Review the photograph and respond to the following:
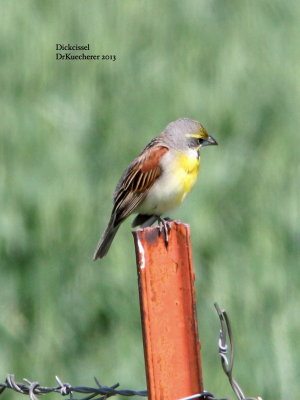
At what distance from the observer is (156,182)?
569cm

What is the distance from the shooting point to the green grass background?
6.87 m

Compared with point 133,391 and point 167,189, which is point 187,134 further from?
point 133,391

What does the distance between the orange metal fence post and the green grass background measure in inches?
119

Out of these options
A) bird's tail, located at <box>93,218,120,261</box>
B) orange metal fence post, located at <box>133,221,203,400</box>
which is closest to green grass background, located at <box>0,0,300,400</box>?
bird's tail, located at <box>93,218,120,261</box>

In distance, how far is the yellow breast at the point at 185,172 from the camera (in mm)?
5684

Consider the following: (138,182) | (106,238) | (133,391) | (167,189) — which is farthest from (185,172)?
(133,391)

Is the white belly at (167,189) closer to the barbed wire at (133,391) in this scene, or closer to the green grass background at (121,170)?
the green grass background at (121,170)

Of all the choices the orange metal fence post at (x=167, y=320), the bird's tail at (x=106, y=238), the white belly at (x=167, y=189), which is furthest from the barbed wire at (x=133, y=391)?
the white belly at (x=167, y=189)

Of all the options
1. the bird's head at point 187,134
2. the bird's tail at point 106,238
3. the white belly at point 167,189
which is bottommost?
the bird's tail at point 106,238

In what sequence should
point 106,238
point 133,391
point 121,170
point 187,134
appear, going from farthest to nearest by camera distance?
1. point 121,170
2. point 187,134
3. point 106,238
4. point 133,391

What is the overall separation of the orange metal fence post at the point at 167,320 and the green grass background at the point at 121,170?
3.02 m

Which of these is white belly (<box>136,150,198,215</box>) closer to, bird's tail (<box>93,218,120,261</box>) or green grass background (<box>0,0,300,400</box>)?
bird's tail (<box>93,218,120,261</box>)

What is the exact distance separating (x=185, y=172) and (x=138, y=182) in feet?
0.79

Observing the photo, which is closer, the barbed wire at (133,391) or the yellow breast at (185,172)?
the barbed wire at (133,391)
